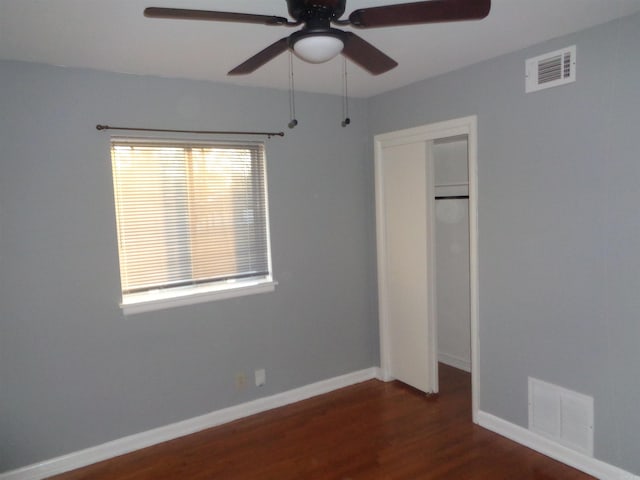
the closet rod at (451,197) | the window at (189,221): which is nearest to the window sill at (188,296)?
the window at (189,221)

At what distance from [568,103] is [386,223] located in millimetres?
1706

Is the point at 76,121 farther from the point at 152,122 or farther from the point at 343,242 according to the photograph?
the point at 343,242

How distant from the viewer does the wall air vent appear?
2463 mm

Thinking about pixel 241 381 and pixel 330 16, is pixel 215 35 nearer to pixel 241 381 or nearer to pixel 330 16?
pixel 330 16

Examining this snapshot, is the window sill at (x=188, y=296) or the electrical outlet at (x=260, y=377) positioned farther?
the electrical outlet at (x=260, y=377)

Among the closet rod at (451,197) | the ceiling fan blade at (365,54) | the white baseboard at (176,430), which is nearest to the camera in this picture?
the ceiling fan blade at (365,54)

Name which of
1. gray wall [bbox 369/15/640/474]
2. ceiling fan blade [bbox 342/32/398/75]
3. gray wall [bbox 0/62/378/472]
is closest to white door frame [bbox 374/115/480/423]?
gray wall [bbox 369/15/640/474]

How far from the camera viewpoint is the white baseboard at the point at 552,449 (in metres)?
2.45

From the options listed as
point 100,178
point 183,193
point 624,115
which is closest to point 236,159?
point 183,193

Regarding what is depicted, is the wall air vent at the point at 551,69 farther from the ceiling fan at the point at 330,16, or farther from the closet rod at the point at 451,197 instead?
the closet rod at the point at 451,197

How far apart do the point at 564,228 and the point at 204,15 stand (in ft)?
7.26

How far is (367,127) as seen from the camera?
3.92 meters

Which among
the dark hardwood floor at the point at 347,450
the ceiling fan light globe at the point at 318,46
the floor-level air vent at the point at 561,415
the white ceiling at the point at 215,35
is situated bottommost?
the dark hardwood floor at the point at 347,450

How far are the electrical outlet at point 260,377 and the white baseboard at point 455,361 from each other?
1.86m
